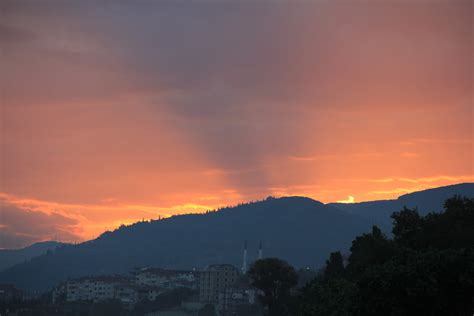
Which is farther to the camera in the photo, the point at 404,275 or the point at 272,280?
the point at 272,280

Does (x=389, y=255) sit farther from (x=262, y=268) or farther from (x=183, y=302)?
(x=183, y=302)

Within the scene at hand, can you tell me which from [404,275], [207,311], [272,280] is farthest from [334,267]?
[207,311]

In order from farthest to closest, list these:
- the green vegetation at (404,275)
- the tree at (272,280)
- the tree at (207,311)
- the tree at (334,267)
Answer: the tree at (207,311)
the tree at (272,280)
the tree at (334,267)
the green vegetation at (404,275)

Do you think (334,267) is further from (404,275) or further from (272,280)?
(404,275)

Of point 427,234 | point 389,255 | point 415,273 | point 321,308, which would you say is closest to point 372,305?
point 415,273

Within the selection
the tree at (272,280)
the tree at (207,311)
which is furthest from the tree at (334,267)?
the tree at (207,311)

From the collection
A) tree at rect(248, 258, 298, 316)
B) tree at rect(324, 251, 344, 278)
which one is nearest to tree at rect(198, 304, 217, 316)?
tree at rect(248, 258, 298, 316)

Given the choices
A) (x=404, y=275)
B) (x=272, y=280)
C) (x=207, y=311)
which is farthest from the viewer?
(x=207, y=311)

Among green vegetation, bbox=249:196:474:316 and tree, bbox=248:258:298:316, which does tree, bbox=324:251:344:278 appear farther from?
tree, bbox=248:258:298:316

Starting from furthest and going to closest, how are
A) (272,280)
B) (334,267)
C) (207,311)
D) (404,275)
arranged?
(207,311) → (272,280) → (334,267) → (404,275)

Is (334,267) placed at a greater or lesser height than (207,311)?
greater

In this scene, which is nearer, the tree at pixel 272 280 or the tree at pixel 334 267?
the tree at pixel 334 267

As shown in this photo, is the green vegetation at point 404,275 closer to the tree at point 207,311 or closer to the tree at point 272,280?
the tree at point 272,280

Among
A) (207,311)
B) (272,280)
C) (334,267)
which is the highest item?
(334,267)
